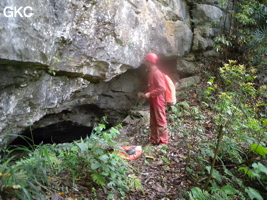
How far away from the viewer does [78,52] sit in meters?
5.52

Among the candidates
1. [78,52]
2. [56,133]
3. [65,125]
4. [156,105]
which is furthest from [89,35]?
[56,133]

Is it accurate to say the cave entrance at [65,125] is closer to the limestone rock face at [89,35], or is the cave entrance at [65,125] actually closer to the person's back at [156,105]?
the limestone rock face at [89,35]

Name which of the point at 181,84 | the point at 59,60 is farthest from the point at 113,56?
the point at 181,84

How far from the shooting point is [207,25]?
8.84 m

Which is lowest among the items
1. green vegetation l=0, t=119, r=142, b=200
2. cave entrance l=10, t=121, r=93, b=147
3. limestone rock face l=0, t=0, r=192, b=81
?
cave entrance l=10, t=121, r=93, b=147

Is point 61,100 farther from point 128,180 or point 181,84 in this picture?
point 181,84

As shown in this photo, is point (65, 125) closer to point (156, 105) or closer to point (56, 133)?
point (56, 133)

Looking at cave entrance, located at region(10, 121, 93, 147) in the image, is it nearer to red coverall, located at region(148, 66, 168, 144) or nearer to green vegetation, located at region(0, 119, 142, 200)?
red coverall, located at region(148, 66, 168, 144)

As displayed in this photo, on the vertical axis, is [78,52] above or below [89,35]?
below
